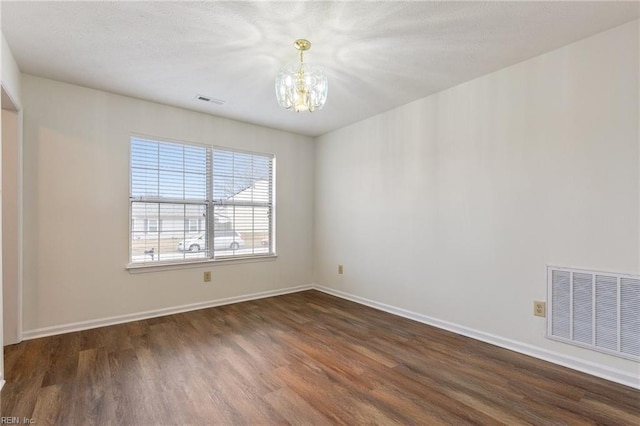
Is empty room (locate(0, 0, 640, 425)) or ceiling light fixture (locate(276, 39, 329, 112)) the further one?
ceiling light fixture (locate(276, 39, 329, 112))

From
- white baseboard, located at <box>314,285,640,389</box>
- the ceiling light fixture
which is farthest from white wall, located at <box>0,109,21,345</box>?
white baseboard, located at <box>314,285,640,389</box>

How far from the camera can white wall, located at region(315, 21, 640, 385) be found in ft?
7.04

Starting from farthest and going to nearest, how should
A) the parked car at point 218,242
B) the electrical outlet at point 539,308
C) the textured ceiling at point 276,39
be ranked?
1. the parked car at point 218,242
2. the electrical outlet at point 539,308
3. the textured ceiling at point 276,39

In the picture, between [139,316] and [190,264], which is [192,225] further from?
[139,316]

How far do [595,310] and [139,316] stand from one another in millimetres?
4145

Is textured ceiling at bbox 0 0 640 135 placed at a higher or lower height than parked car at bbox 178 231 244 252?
higher

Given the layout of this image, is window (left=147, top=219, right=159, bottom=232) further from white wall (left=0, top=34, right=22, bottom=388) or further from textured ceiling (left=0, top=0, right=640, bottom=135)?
textured ceiling (left=0, top=0, right=640, bottom=135)

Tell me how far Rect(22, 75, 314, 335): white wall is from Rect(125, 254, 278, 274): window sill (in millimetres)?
58

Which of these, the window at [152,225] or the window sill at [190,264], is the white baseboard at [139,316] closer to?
the window sill at [190,264]

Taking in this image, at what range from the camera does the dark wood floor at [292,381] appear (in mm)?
1774

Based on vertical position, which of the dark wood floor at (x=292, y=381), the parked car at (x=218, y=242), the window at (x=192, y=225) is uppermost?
the window at (x=192, y=225)

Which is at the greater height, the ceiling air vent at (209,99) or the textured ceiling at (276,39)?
the textured ceiling at (276,39)

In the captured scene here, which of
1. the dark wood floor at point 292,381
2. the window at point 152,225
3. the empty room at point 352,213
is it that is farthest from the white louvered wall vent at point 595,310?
the window at point 152,225

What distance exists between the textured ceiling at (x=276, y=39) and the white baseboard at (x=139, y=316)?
2.36 metres
